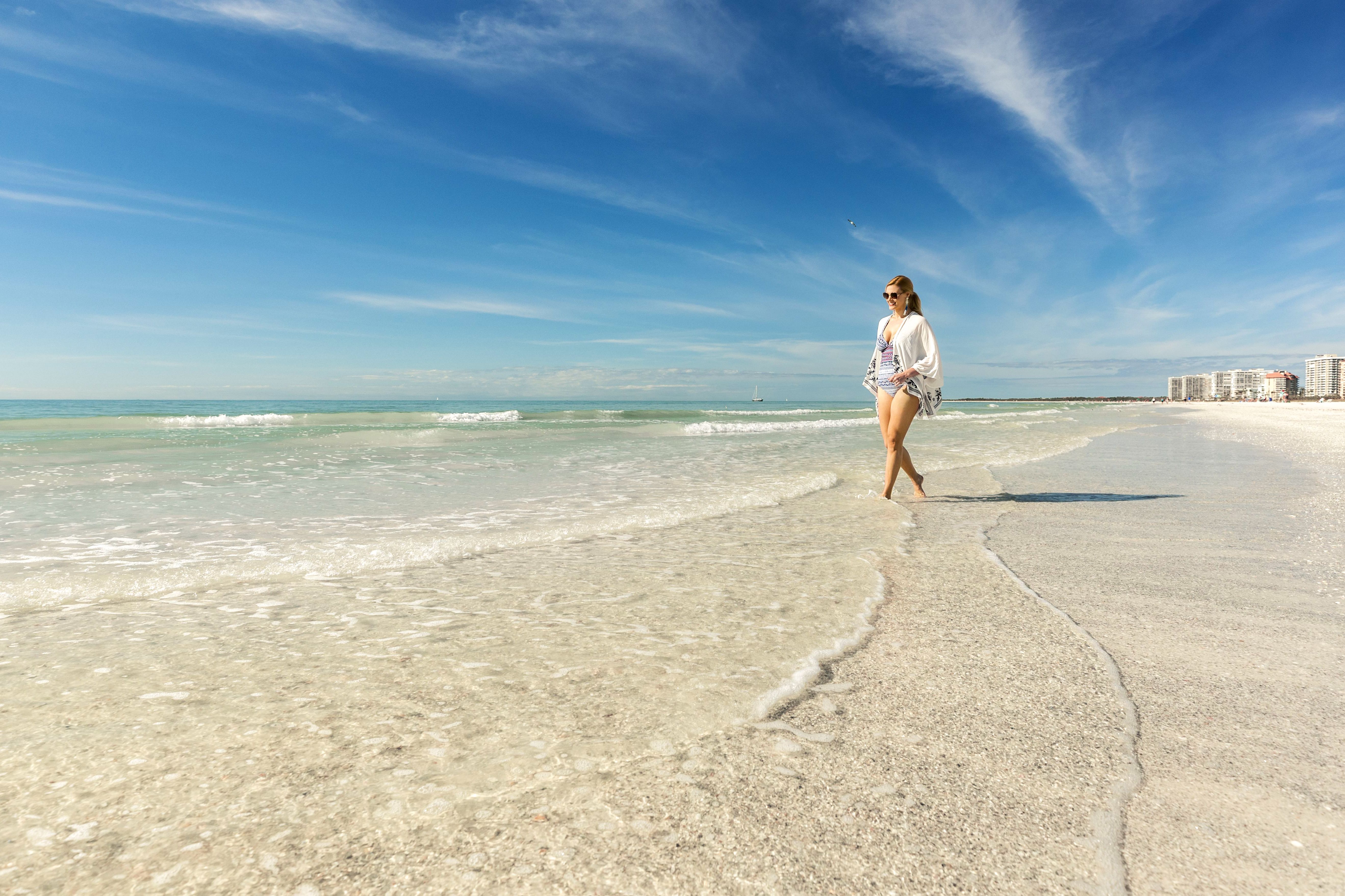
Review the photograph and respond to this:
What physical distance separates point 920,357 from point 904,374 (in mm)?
269

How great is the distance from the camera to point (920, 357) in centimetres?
643

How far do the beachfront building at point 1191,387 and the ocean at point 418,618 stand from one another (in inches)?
8422

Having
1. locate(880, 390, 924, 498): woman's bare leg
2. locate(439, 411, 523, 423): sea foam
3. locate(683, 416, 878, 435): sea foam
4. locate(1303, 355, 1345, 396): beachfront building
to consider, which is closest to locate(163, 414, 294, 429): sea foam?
locate(439, 411, 523, 423): sea foam

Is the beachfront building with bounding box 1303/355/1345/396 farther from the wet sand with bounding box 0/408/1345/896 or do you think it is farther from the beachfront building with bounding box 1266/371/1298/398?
the wet sand with bounding box 0/408/1345/896

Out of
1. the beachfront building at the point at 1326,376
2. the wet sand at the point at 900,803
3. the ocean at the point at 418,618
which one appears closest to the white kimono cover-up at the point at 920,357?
the ocean at the point at 418,618

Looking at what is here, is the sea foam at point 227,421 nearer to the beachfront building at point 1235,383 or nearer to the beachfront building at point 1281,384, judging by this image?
the beachfront building at point 1281,384

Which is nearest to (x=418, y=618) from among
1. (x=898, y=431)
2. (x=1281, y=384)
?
(x=898, y=431)

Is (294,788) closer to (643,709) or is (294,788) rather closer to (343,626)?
(643,709)

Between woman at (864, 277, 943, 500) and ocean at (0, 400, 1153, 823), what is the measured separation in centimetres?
53

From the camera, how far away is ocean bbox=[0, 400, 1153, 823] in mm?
1812

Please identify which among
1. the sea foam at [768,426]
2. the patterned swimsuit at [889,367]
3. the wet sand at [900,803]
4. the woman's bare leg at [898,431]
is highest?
the patterned swimsuit at [889,367]

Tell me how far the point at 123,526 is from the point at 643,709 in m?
5.26

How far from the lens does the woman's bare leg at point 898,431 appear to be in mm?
6289

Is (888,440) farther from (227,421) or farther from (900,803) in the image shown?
(227,421)
